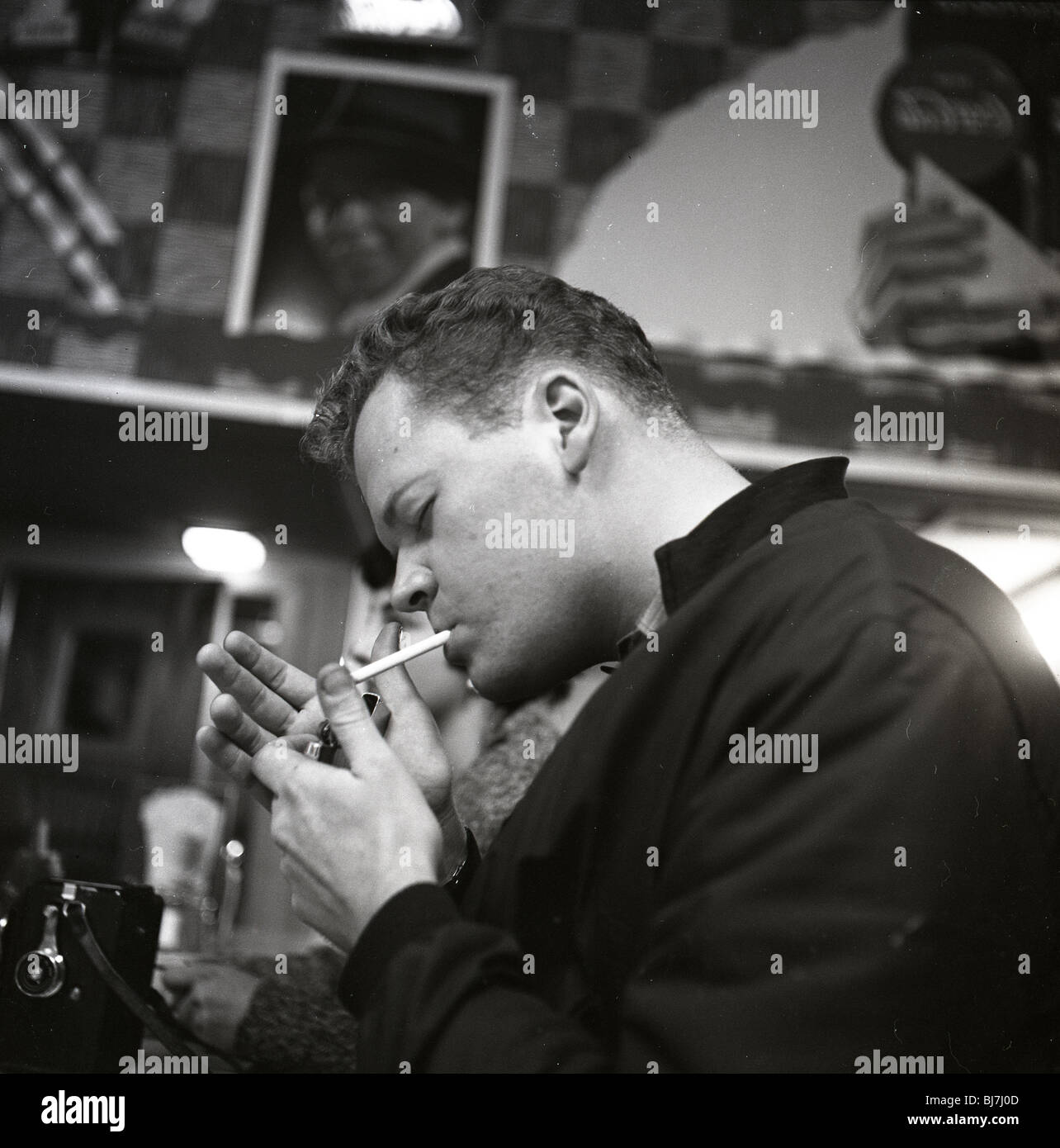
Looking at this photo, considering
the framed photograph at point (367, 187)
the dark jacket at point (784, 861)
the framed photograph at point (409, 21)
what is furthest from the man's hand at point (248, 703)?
the framed photograph at point (409, 21)

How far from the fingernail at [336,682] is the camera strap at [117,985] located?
441 millimetres

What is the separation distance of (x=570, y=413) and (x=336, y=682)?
0.38m

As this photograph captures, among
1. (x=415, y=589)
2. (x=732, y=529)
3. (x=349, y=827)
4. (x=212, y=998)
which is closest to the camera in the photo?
(x=349, y=827)

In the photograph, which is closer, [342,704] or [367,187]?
[342,704]

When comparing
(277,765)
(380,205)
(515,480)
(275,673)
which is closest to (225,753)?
(275,673)

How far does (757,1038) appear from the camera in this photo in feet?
2.03

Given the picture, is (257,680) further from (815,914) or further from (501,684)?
(815,914)

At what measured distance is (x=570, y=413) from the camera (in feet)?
3.40

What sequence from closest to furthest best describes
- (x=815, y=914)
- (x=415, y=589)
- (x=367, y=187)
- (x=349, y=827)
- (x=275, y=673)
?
1. (x=815, y=914)
2. (x=349, y=827)
3. (x=415, y=589)
4. (x=275, y=673)
5. (x=367, y=187)

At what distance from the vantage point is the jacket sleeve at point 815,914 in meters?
0.63

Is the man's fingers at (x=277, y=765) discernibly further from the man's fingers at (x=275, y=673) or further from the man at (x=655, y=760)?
the man's fingers at (x=275, y=673)
